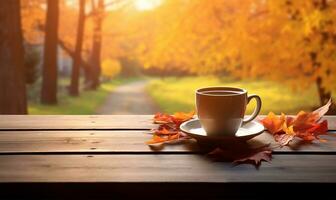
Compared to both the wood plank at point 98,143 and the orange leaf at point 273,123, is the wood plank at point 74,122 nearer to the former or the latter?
the wood plank at point 98,143

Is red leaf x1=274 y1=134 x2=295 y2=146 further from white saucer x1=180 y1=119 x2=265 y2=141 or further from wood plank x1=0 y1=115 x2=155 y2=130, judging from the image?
wood plank x1=0 y1=115 x2=155 y2=130

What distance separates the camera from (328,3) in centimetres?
753

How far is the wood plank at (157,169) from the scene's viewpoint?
120cm

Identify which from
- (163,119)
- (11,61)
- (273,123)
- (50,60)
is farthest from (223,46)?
(273,123)

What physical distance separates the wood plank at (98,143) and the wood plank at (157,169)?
0.07 meters

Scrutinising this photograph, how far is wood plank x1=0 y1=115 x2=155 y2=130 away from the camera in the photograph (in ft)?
6.18

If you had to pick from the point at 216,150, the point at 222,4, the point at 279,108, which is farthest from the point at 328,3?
the point at 216,150

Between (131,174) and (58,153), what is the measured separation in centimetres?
34

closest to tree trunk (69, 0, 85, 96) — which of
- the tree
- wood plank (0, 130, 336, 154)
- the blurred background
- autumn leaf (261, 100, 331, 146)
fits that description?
the blurred background

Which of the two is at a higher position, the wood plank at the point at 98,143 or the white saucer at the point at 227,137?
the white saucer at the point at 227,137

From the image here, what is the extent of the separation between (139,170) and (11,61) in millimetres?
5581

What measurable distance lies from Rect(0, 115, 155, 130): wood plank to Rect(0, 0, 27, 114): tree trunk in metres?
4.33

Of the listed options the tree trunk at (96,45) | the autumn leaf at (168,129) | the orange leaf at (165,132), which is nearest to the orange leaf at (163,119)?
the autumn leaf at (168,129)

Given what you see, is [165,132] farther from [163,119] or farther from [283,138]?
[283,138]
